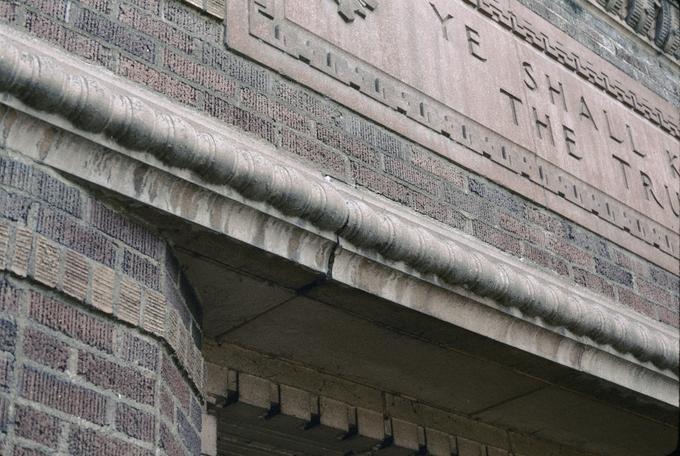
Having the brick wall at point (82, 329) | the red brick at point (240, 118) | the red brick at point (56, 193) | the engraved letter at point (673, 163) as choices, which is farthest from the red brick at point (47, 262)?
the engraved letter at point (673, 163)

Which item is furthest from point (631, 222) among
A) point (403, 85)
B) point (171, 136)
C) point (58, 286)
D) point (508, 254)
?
point (58, 286)

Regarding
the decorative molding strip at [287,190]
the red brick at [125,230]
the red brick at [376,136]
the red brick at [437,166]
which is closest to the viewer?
the decorative molding strip at [287,190]

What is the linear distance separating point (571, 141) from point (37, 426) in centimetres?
287

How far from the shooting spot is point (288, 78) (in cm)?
327

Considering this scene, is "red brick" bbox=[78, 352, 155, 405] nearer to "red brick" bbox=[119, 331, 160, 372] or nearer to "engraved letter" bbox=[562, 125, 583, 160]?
"red brick" bbox=[119, 331, 160, 372]

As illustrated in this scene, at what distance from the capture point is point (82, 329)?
93.4 inches

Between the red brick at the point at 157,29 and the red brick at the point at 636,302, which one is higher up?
the red brick at the point at 157,29

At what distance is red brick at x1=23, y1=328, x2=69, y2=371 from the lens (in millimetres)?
2230

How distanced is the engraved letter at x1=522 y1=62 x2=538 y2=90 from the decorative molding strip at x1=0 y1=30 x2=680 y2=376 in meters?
0.99

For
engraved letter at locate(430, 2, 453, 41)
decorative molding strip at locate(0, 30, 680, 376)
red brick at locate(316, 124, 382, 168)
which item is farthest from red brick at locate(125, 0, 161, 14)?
engraved letter at locate(430, 2, 453, 41)

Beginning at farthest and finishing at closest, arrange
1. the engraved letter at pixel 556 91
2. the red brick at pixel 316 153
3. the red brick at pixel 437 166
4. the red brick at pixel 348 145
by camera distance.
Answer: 1. the engraved letter at pixel 556 91
2. the red brick at pixel 437 166
3. the red brick at pixel 348 145
4. the red brick at pixel 316 153

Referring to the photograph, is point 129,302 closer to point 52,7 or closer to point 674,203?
point 52,7

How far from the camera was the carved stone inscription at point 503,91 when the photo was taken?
3473mm

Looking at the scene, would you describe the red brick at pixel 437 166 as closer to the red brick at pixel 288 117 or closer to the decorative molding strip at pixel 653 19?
the red brick at pixel 288 117
